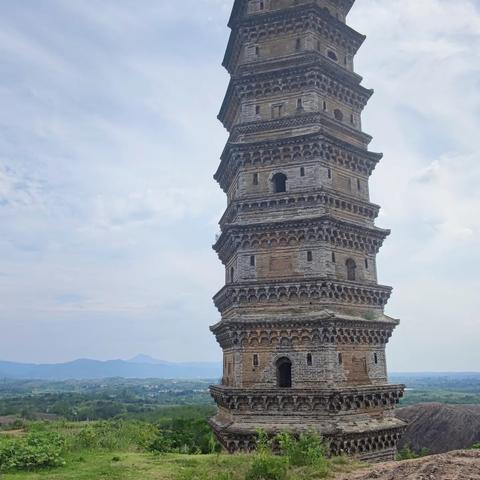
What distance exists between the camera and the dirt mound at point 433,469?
11.6 meters

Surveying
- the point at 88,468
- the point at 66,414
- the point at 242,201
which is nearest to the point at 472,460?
the point at 88,468

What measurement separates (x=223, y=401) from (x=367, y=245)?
832cm

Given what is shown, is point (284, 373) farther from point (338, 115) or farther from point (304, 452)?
point (338, 115)

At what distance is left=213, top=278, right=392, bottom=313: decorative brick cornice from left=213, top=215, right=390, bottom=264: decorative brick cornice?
156cm

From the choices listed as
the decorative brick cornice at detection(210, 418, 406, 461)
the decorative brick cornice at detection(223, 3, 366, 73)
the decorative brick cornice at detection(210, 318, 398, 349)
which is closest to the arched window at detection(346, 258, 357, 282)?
the decorative brick cornice at detection(210, 318, 398, 349)

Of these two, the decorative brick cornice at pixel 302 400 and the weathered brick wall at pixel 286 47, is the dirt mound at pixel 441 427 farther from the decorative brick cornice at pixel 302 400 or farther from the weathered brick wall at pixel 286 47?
the weathered brick wall at pixel 286 47

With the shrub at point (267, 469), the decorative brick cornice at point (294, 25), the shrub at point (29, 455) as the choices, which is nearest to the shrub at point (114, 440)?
the shrub at point (29, 455)

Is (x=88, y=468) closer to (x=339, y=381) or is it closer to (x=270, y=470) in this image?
(x=270, y=470)

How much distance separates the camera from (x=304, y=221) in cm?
1969

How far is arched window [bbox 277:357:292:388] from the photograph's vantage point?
756 inches

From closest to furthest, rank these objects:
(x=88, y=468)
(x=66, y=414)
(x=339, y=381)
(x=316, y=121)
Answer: (x=88, y=468)
(x=339, y=381)
(x=316, y=121)
(x=66, y=414)

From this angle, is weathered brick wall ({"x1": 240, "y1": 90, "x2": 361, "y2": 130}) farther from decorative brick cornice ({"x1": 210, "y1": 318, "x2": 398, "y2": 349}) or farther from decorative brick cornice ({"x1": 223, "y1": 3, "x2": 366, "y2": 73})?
decorative brick cornice ({"x1": 210, "y1": 318, "x2": 398, "y2": 349})

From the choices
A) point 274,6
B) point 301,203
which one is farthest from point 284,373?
point 274,6

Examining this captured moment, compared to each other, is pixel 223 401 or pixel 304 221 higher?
pixel 304 221
